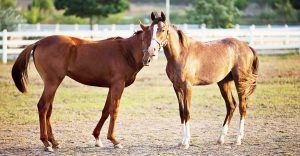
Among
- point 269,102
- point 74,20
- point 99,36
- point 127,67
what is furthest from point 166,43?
point 74,20

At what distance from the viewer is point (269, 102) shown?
48.3 feet

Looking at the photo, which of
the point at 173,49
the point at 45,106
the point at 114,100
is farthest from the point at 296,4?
the point at 45,106

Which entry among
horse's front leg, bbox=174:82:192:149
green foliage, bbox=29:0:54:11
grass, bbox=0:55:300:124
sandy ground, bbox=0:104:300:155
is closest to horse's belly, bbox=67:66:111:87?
sandy ground, bbox=0:104:300:155

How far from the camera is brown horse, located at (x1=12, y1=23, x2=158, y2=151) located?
9.20m

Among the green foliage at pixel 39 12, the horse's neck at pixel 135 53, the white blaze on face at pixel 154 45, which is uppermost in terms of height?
the white blaze on face at pixel 154 45

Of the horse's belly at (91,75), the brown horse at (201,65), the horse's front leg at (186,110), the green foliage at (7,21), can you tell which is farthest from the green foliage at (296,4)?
the horse's belly at (91,75)

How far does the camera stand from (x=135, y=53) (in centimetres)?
945

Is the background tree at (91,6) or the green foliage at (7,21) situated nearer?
the green foliage at (7,21)

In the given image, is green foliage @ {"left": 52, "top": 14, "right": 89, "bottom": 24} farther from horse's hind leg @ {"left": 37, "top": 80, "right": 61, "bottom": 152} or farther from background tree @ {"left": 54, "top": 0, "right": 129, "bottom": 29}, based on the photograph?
horse's hind leg @ {"left": 37, "top": 80, "right": 61, "bottom": 152}

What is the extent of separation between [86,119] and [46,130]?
3.32 m

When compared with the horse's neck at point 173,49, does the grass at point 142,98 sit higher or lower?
lower

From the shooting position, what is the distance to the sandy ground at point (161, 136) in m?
9.20

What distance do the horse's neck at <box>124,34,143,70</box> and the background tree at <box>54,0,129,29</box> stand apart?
3301 cm

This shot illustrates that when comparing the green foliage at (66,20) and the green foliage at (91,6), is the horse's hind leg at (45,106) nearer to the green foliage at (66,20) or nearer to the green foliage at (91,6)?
the green foliage at (91,6)
